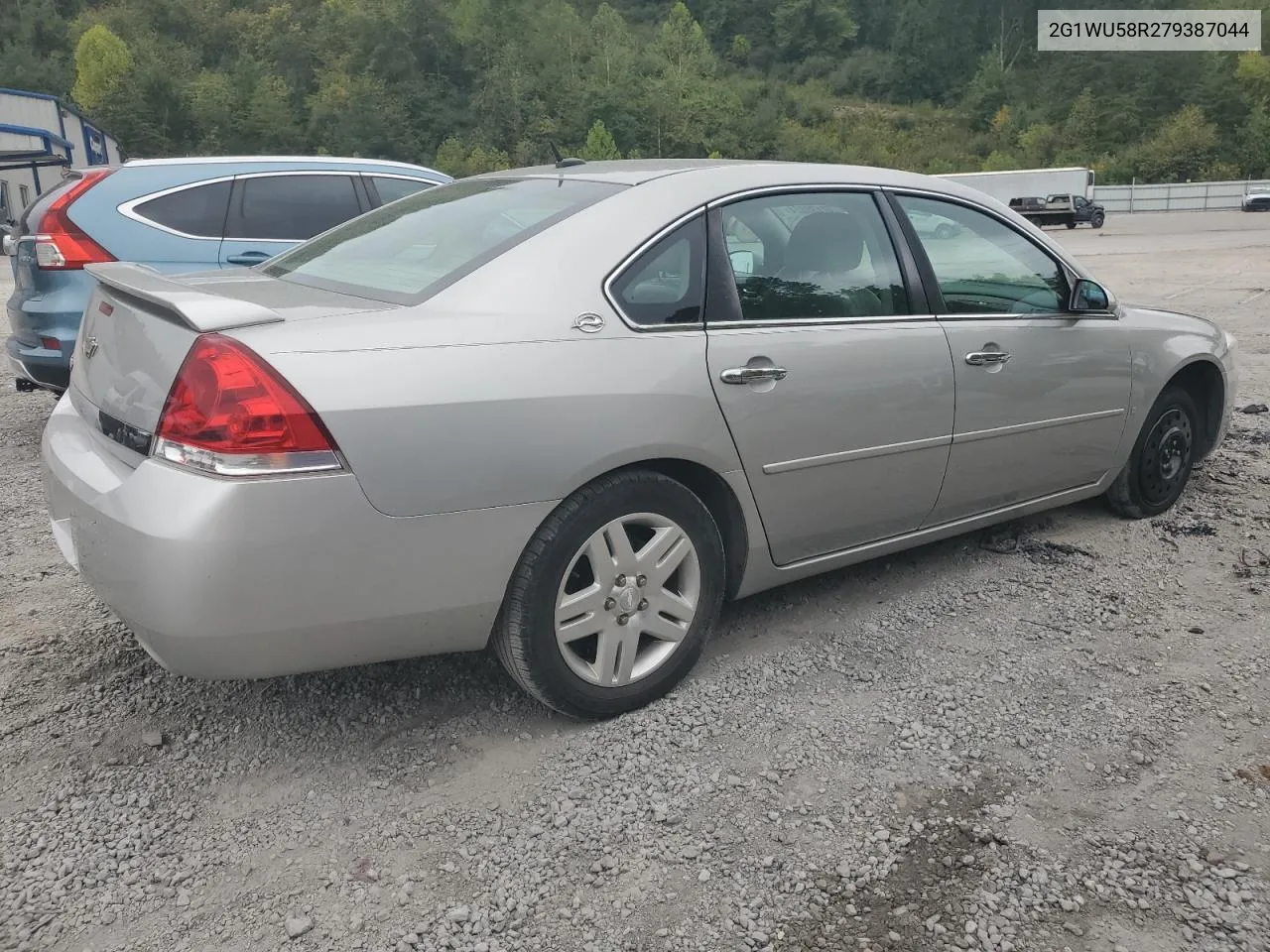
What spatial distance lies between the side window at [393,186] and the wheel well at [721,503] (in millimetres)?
4631

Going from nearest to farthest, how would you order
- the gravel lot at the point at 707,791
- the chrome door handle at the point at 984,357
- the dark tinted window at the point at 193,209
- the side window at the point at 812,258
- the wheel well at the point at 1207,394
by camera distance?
the gravel lot at the point at 707,791
the side window at the point at 812,258
the chrome door handle at the point at 984,357
the wheel well at the point at 1207,394
the dark tinted window at the point at 193,209

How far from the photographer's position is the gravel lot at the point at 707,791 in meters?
2.17

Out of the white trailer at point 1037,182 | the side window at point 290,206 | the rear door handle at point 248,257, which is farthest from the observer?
the white trailer at point 1037,182

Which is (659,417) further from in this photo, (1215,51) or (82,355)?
(1215,51)

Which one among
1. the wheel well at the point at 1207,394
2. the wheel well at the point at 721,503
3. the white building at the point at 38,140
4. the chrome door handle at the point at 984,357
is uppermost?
the white building at the point at 38,140

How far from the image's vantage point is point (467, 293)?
2.68m

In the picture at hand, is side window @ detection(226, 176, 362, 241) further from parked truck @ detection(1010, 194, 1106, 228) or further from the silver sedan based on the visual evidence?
parked truck @ detection(1010, 194, 1106, 228)

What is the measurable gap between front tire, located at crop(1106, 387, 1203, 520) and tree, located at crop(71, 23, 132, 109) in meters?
111

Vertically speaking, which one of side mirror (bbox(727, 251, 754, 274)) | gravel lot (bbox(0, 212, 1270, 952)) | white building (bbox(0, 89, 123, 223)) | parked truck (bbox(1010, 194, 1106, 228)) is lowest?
parked truck (bbox(1010, 194, 1106, 228))

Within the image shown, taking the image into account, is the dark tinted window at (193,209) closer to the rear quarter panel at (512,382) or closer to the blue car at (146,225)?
the blue car at (146,225)

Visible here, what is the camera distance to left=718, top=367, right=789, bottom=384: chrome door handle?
297cm

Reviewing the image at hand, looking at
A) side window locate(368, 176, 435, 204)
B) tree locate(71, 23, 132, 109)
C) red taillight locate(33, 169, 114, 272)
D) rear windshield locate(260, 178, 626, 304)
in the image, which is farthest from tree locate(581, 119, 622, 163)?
rear windshield locate(260, 178, 626, 304)

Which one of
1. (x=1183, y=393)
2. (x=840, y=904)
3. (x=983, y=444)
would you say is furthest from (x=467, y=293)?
(x=1183, y=393)

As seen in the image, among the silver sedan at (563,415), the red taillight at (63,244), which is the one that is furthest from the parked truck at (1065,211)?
the silver sedan at (563,415)
